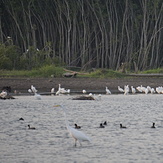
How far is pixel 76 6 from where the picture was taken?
176 ft

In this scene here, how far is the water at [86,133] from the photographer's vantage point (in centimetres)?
1155

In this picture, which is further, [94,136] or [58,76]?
[58,76]

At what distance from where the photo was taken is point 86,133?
14.9m

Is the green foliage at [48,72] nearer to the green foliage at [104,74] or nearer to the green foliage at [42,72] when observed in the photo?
the green foliage at [42,72]

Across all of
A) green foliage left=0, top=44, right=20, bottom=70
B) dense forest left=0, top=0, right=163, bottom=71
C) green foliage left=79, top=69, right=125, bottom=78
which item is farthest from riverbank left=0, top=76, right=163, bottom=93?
dense forest left=0, top=0, right=163, bottom=71

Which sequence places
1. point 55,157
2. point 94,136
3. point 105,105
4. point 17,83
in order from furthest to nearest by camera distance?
point 17,83 < point 105,105 < point 94,136 < point 55,157

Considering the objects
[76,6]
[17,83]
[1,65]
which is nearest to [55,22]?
[76,6]

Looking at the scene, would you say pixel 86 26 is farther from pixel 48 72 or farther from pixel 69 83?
pixel 69 83

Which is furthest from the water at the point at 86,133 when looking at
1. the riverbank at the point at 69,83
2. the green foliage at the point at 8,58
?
the green foliage at the point at 8,58

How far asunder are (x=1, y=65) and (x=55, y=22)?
1987cm

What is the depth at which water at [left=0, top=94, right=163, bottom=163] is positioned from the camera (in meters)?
11.6

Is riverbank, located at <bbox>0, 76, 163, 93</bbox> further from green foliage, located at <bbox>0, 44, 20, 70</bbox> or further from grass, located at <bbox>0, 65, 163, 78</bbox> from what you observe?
green foliage, located at <bbox>0, 44, 20, 70</bbox>

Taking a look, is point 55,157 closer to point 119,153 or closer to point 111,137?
point 119,153

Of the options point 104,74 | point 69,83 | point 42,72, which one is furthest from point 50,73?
point 104,74
